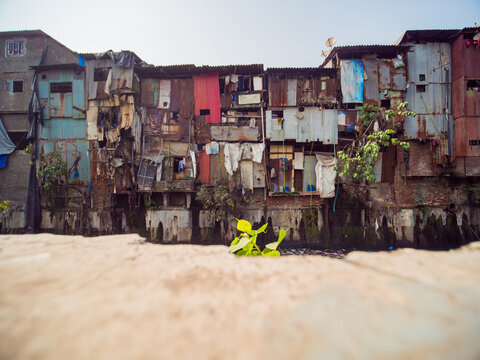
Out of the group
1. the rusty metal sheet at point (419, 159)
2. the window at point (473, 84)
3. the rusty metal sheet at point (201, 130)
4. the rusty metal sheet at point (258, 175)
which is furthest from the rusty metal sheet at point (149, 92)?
the window at point (473, 84)

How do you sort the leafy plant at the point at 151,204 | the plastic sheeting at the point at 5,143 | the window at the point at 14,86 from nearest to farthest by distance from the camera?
1. the leafy plant at the point at 151,204
2. the plastic sheeting at the point at 5,143
3. the window at the point at 14,86

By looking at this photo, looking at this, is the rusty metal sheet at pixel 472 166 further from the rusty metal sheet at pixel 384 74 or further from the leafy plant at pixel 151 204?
the leafy plant at pixel 151 204

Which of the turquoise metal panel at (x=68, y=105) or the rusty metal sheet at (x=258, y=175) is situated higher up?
the turquoise metal panel at (x=68, y=105)

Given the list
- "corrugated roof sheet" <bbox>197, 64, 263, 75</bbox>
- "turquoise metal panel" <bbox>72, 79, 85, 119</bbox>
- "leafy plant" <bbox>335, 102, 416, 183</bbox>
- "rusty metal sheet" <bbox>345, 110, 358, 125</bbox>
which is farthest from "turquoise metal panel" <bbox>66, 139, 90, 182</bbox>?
"rusty metal sheet" <bbox>345, 110, 358, 125</bbox>

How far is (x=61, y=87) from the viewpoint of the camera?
1284 centimetres

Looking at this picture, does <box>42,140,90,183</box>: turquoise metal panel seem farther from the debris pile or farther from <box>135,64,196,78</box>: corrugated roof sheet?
the debris pile

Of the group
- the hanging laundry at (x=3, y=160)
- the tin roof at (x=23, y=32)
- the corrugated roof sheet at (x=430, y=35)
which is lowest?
the hanging laundry at (x=3, y=160)

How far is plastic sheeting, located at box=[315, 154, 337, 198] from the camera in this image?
11.7m

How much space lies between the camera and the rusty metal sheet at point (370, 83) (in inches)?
462

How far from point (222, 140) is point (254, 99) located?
2.90 m

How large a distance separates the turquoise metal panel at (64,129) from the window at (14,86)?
3.55 meters

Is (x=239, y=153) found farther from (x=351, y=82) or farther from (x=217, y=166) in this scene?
A: (x=351, y=82)

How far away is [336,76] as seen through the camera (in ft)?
39.1

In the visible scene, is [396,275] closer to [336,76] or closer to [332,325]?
[332,325]
